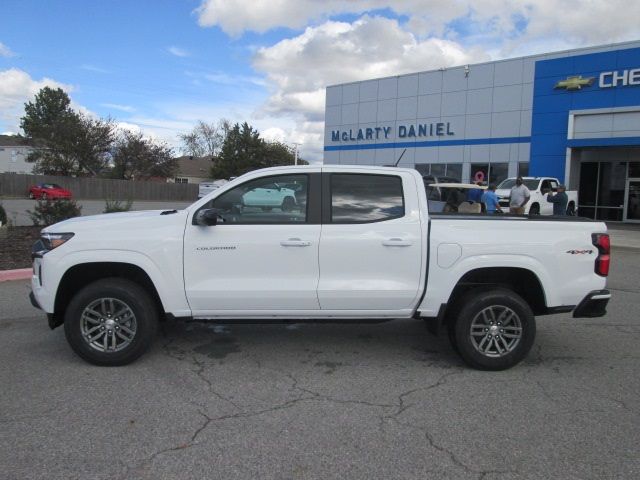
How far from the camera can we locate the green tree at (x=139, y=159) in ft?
198

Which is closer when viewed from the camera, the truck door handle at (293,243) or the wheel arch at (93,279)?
the truck door handle at (293,243)

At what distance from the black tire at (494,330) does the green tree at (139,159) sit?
5979cm

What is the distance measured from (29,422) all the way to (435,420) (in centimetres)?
286

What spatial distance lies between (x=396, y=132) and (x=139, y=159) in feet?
121

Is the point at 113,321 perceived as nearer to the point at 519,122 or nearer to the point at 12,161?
the point at 519,122

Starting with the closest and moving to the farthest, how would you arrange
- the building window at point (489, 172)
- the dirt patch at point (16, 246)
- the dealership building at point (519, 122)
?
1. the dirt patch at point (16, 246)
2. the dealership building at point (519, 122)
3. the building window at point (489, 172)

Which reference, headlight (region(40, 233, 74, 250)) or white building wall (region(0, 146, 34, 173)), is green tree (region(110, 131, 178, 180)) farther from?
headlight (region(40, 233, 74, 250))

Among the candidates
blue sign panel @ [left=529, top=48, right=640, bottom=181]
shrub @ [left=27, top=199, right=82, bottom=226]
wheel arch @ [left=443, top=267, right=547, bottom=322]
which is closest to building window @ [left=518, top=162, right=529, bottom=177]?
blue sign panel @ [left=529, top=48, right=640, bottom=181]

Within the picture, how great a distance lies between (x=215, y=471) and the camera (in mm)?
3244

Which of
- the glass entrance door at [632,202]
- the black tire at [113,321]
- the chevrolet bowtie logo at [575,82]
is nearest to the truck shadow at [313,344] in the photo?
the black tire at [113,321]

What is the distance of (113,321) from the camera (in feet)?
16.1

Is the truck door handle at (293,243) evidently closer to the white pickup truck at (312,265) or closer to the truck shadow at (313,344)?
the white pickup truck at (312,265)

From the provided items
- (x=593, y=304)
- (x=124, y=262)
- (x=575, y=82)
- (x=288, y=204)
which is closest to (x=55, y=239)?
(x=124, y=262)

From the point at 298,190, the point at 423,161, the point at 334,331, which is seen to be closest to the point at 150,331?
the point at 298,190
